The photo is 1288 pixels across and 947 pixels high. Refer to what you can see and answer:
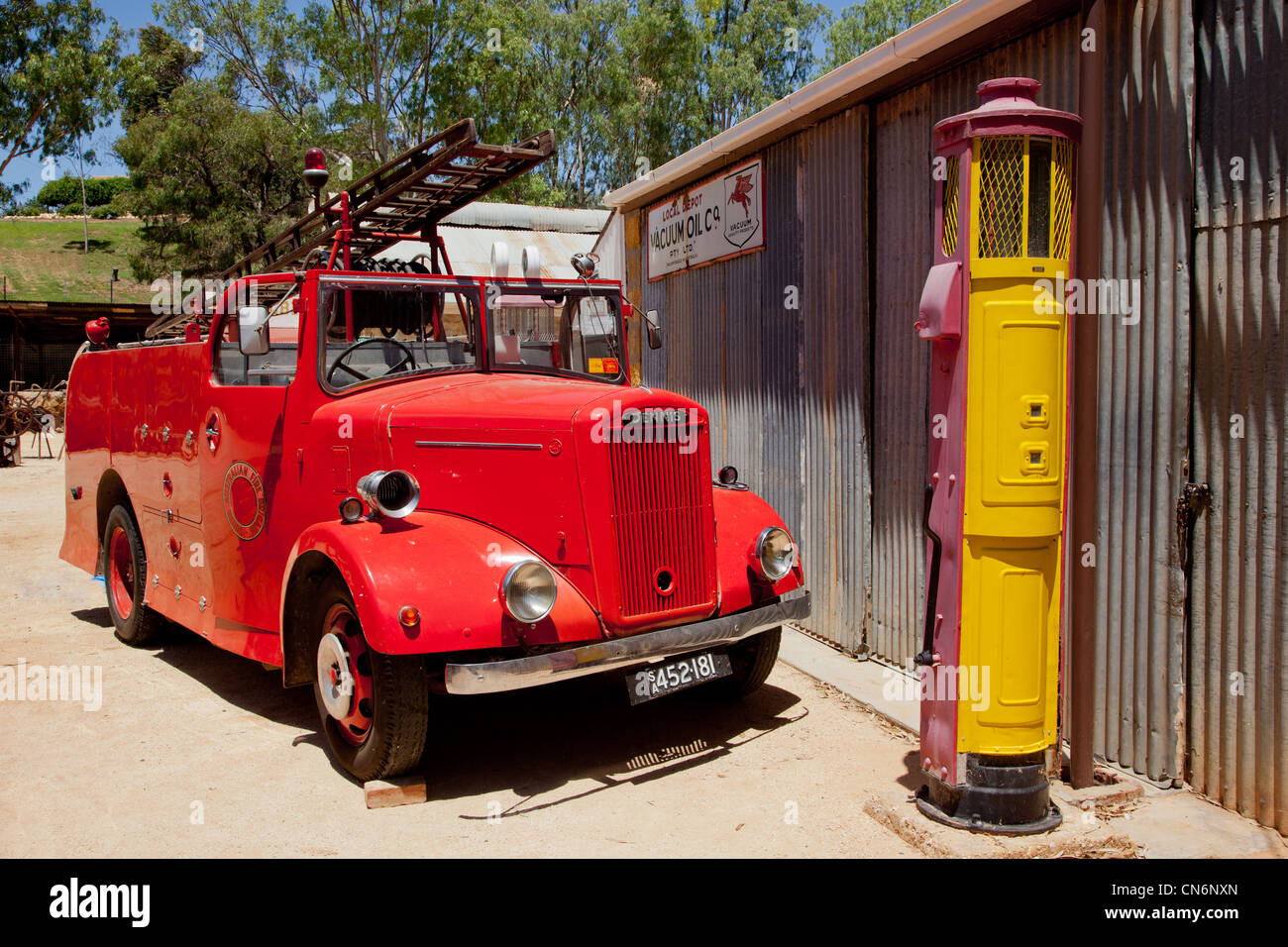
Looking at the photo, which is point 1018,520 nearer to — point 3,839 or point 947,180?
point 947,180

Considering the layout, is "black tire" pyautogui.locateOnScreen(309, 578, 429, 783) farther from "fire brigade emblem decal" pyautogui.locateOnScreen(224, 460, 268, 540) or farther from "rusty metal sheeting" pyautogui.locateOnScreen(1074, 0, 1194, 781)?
"rusty metal sheeting" pyautogui.locateOnScreen(1074, 0, 1194, 781)

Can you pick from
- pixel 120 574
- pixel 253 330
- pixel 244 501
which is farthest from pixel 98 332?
pixel 253 330

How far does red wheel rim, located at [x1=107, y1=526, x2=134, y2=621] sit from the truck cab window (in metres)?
2.22

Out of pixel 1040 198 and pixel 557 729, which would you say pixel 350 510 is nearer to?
pixel 557 729

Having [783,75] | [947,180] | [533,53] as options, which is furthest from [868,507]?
[783,75]

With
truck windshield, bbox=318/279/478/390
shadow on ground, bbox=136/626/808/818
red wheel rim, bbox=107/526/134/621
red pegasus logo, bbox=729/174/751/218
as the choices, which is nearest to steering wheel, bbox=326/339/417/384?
→ truck windshield, bbox=318/279/478/390

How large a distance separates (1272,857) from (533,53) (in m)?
29.5

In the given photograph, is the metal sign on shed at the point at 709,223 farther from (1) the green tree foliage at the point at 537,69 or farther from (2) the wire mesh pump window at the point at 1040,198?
(1) the green tree foliage at the point at 537,69

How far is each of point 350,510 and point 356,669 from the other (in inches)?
30.6

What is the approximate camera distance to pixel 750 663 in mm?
6074

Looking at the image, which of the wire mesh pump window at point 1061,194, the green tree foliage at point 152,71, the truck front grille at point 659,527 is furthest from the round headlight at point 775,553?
the green tree foliage at point 152,71

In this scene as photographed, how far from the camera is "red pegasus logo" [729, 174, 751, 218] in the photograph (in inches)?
333

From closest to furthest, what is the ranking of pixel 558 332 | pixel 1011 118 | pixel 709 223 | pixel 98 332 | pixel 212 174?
pixel 1011 118 < pixel 558 332 < pixel 98 332 < pixel 709 223 < pixel 212 174

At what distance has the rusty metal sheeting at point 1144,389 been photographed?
14.9 feet
